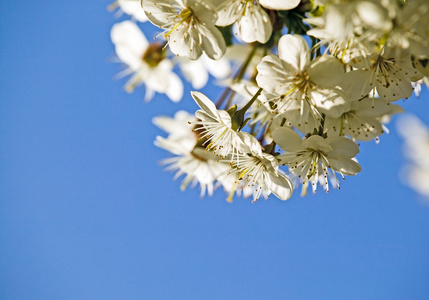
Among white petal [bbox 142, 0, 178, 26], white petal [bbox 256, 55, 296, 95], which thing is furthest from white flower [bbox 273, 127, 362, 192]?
white petal [bbox 142, 0, 178, 26]

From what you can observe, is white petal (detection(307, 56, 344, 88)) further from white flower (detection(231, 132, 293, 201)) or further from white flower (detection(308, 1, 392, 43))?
white flower (detection(231, 132, 293, 201))

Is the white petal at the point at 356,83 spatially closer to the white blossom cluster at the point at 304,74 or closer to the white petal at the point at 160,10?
the white blossom cluster at the point at 304,74

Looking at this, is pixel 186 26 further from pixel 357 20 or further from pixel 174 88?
pixel 174 88

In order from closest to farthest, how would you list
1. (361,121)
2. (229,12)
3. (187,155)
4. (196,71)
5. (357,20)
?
(357,20)
(229,12)
(361,121)
(187,155)
(196,71)

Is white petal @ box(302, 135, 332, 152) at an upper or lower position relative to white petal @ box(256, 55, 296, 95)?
lower

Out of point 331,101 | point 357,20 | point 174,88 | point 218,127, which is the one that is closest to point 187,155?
point 218,127

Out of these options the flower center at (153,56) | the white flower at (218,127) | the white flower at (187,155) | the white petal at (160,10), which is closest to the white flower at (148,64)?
the flower center at (153,56)

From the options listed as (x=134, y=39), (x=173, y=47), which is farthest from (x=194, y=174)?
(x=134, y=39)
